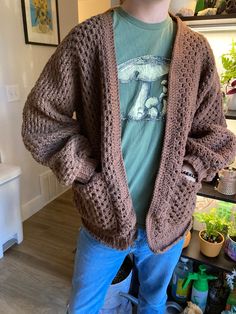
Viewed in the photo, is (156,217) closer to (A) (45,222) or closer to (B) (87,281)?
(B) (87,281)

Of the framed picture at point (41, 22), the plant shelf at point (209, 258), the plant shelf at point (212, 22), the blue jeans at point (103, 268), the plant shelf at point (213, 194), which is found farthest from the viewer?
the framed picture at point (41, 22)

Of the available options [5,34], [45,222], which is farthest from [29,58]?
[45,222]

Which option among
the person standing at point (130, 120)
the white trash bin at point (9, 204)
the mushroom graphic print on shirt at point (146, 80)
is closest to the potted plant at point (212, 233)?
A: the person standing at point (130, 120)

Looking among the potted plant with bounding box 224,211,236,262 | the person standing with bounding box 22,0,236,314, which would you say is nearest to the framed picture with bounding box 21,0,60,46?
the person standing with bounding box 22,0,236,314

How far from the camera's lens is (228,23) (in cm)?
112

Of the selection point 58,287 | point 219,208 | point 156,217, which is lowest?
point 58,287

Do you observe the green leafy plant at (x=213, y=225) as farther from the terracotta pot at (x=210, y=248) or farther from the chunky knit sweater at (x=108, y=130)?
the chunky knit sweater at (x=108, y=130)

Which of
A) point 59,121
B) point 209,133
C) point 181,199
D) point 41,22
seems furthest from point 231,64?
point 41,22

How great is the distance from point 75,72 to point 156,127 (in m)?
0.28

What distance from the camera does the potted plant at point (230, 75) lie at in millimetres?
1088

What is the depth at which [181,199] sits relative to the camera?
31.8 inches

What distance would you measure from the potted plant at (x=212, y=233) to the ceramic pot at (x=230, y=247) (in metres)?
0.03

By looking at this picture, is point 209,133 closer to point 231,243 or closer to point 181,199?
point 181,199

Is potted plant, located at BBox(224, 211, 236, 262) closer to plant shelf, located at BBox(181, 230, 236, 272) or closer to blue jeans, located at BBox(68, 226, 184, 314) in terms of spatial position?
plant shelf, located at BBox(181, 230, 236, 272)
